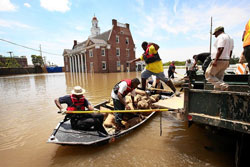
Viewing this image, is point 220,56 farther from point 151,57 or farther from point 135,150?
point 135,150

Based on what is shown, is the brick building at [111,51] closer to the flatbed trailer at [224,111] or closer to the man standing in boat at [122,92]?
the man standing in boat at [122,92]

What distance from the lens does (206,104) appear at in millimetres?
2225

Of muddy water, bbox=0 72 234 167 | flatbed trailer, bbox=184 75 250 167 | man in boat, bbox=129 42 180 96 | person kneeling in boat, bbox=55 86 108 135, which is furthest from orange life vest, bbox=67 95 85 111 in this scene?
man in boat, bbox=129 42 180 96

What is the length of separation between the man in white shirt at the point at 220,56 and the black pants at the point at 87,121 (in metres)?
2.66

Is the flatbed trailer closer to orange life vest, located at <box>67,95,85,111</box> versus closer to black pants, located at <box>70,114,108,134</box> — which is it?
black pants, located at <box>70,114,108,134</box>

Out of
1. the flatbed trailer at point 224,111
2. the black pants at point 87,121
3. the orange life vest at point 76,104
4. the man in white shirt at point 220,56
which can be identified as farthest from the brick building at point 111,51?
the flatbed trailer at point 224,111

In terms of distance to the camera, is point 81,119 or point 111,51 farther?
point 111,51

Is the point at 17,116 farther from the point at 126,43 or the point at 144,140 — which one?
the point at 126,43

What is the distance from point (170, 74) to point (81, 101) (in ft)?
33.5

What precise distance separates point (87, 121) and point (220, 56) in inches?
127

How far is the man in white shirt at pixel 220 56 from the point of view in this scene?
281 cm

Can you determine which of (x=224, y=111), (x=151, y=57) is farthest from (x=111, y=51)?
(x=224, y=111)

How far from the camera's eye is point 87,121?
10.6ft

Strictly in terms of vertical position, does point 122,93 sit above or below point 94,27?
below
